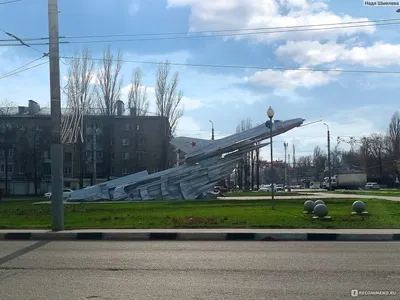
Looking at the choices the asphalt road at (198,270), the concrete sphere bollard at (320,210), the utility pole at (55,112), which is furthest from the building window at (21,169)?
the asphalt road at (198,270)

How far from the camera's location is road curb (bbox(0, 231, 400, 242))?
14.1m

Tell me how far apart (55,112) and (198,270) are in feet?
32.9

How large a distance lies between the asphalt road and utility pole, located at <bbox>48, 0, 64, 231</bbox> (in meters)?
3.63

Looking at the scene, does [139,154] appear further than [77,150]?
Yes

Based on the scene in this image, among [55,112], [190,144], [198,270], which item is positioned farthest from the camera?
[190,144]

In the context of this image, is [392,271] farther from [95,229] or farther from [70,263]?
[95,229]

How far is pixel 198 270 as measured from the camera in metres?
8.88

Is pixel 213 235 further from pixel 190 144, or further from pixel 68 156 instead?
pixel 68 156

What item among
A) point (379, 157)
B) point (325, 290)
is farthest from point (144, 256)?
point (379, 157)

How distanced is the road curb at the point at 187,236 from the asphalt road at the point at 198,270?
1215 mm

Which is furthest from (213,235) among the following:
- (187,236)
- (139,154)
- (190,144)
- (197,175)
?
(139,154)

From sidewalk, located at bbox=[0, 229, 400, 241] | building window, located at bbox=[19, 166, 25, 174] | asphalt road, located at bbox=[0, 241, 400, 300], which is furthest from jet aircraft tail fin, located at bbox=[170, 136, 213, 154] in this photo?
building window, located at bbox=[19, 166, 25, 174]

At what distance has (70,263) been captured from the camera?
9.84 metres

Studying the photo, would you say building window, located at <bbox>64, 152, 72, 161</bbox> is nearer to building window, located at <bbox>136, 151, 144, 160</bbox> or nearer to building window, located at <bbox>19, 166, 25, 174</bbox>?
building window, located at <bbox>19, 166, 25, 174</bbox>
